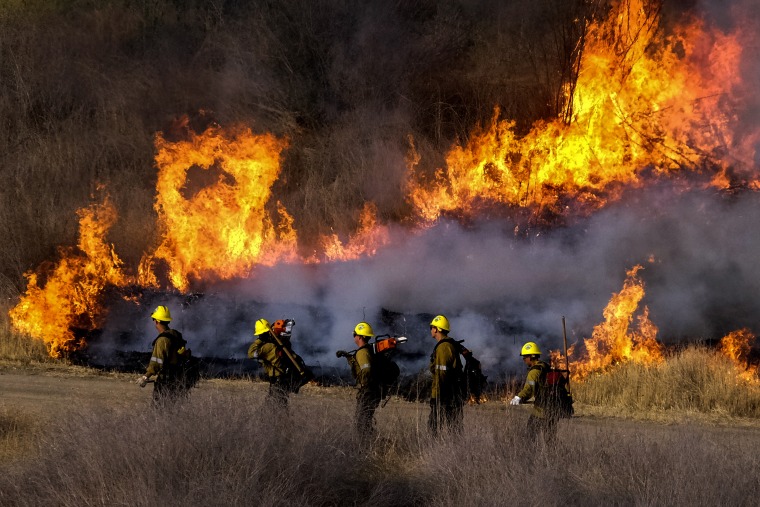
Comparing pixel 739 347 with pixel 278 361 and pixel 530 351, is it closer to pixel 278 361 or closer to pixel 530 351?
pixel 530 351

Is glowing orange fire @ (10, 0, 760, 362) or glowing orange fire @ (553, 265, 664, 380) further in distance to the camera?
glowing orange fire @ (10, 0, 760, 362)

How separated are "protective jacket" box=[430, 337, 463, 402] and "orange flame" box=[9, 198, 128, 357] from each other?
9.70 m

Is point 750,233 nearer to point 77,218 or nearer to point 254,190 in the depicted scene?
point 254,190

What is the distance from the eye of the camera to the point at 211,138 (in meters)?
20.3

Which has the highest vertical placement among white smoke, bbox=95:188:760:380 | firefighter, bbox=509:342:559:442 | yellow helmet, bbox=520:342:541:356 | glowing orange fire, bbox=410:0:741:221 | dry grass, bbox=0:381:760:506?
glowing orange fire, bbox=410:0:741:221

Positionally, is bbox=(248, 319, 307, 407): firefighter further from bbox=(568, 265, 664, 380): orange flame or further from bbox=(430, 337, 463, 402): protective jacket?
bbox=(568, 265, 664, 380): orange flame

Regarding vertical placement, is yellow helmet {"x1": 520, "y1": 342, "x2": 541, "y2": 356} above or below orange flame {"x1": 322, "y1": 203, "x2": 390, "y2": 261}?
below

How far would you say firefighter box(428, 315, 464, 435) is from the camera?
914cm

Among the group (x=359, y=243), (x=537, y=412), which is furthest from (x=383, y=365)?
(x=359, y=243)

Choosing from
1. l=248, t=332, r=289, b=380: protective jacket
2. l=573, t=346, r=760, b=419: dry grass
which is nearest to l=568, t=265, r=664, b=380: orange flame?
l=573, t=346, r=760, b=419: dry grass

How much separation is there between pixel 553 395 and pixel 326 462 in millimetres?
2417

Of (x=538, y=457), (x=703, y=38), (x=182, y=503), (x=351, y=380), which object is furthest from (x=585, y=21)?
(x=182, y=503)

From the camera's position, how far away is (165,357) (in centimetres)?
963

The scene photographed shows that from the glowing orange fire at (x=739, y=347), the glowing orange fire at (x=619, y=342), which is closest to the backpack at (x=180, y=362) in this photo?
the glowing orange fire at (x=619, y=342)
